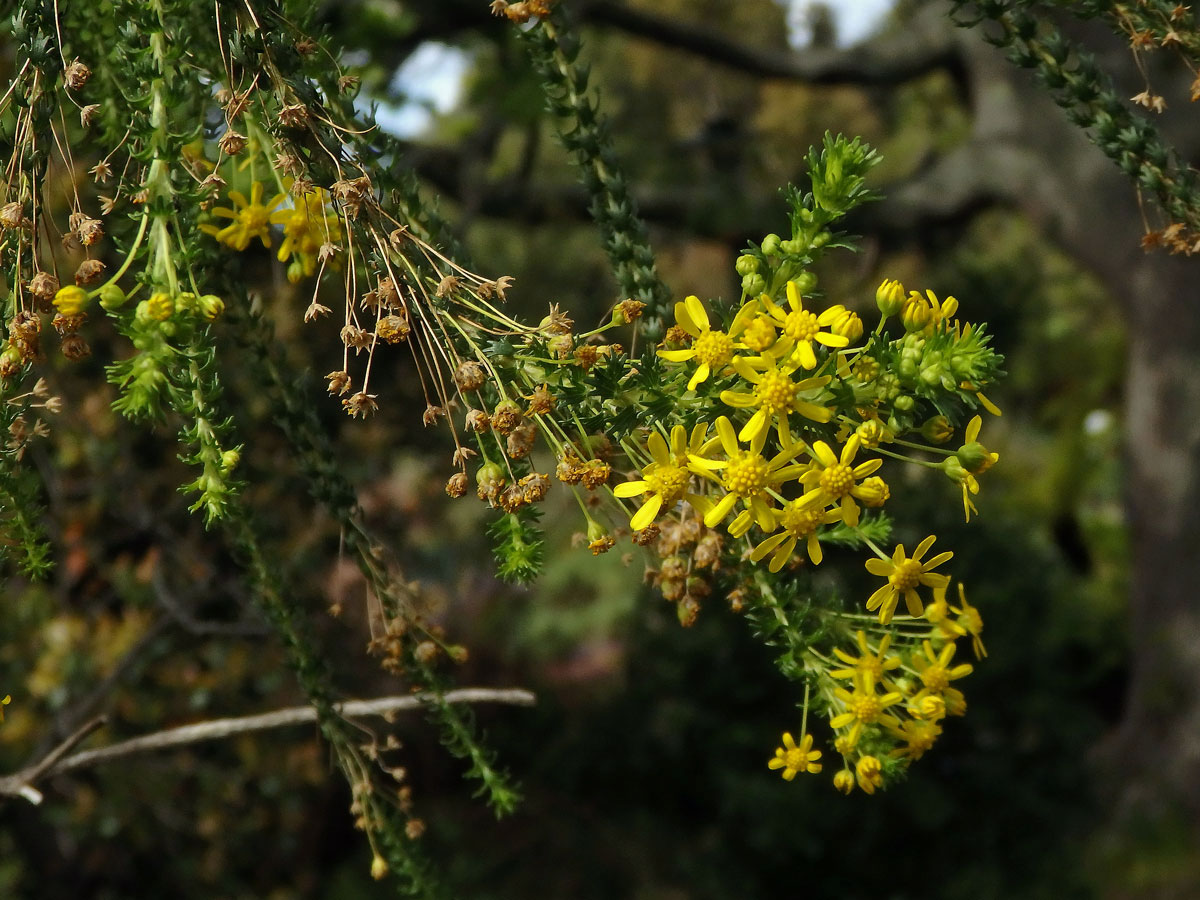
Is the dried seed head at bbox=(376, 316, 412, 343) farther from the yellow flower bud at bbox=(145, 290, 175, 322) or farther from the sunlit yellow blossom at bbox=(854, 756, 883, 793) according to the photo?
the sunlit yellow blossom at bbox=(854, 756, 883, 793)

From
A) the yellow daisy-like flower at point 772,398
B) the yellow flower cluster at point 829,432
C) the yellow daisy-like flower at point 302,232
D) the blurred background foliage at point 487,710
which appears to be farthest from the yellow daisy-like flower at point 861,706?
the blurred background foliage at point 487,710

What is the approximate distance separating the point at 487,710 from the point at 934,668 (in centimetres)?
469

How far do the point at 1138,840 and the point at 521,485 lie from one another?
182 inches

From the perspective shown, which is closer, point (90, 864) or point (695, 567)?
point (695, 567)

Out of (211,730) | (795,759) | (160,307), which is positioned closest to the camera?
(160,307)

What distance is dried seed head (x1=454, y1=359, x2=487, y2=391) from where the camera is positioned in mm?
806

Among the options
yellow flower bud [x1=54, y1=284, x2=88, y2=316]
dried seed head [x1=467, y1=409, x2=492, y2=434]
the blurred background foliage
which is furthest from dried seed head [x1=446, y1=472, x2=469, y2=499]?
the blurred background foliage

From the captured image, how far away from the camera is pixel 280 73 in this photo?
3.00 feet

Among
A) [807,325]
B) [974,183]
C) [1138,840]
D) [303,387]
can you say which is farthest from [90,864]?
[974,183]

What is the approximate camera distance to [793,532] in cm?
85

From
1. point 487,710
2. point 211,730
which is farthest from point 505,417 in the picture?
point 487,710

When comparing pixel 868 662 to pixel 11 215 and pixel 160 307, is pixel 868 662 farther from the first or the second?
pixel 11 215

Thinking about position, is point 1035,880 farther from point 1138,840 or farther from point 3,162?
point 3,162

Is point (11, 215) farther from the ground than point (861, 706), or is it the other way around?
point (11, 215)
